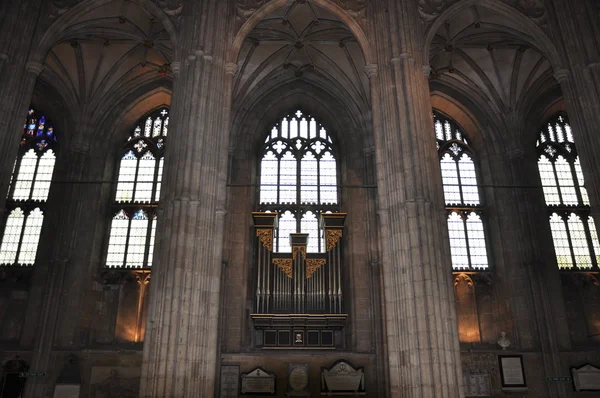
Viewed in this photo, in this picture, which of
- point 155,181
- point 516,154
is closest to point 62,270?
point 155,181

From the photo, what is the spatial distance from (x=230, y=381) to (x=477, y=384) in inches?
321

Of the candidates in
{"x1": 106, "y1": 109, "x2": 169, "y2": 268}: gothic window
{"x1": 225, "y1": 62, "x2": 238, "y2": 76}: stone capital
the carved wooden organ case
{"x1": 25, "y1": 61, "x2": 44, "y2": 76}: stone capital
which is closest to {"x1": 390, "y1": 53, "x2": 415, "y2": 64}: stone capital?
{"x1": 225, "y1": 62, "x2": 238, "y2": 76}: stone capital

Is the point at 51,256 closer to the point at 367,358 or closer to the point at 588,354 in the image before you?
the point at 367,358

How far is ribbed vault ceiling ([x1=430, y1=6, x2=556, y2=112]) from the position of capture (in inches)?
714

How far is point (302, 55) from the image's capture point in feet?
67.0

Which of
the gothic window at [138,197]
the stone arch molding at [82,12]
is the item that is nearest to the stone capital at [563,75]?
the stone arch molding at [82,12]

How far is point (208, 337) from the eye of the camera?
38.7ft

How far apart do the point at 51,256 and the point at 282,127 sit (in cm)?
995

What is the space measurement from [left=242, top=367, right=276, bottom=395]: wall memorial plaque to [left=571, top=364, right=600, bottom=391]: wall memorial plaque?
979 centimetres

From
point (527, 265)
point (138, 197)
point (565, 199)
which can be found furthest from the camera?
point (138, 197)

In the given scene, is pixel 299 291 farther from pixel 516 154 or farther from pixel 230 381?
pixel 516 154

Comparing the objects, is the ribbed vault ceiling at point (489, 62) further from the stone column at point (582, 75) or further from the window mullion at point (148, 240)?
the window mullion at point (148, 240)

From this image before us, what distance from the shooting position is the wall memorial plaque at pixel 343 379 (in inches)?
653

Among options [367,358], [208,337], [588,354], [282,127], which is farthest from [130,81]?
[588,354]
